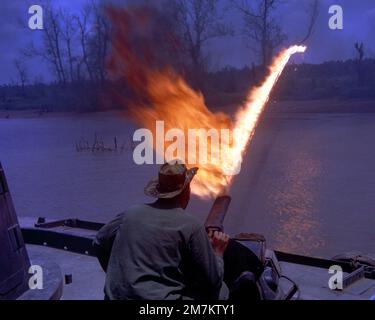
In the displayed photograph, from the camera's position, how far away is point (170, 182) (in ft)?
12.0

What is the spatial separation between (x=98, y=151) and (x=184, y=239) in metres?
24.9

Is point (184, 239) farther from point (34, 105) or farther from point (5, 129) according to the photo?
point (34, 105)

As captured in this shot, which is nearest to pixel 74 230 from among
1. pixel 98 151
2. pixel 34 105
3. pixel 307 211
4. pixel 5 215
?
pixel 5 215

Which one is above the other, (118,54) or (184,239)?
(118,54)

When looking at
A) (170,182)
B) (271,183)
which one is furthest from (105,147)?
(170,182)

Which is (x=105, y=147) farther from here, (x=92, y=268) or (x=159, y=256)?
(x=159, y=256)

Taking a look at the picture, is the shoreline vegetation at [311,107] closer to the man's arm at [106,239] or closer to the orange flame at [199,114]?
the orange flame at [199,114]

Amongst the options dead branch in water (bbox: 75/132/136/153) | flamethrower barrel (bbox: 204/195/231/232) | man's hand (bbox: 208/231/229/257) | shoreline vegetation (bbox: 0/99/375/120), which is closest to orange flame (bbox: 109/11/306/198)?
dead branch in water (bbox: 75/132/136/153)

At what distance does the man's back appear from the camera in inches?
132

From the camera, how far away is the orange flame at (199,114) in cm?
1051

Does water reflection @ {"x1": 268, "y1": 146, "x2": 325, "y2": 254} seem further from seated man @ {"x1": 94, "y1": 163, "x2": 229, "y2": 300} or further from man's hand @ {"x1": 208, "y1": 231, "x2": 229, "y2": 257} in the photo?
seated man @ {"x1": 94, "y1": 163, "x2": 229, "y2": 300}

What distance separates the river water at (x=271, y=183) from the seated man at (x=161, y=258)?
7.36m

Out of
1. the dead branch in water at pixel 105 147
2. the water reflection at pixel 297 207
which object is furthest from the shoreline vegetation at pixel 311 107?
the water reflection at pixel 297 207

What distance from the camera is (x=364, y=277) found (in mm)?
6609
